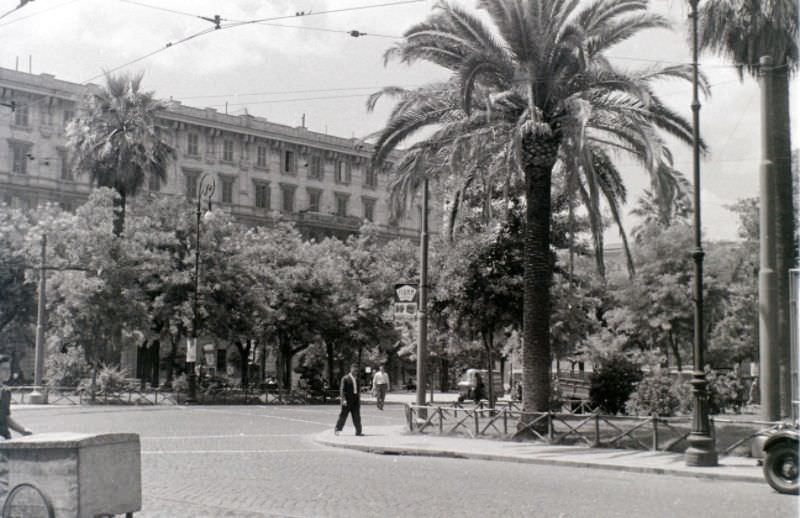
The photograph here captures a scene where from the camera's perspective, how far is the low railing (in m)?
19.4

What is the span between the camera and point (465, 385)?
5247cm

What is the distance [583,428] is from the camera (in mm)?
21766

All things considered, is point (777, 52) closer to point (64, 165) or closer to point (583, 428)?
point (583, 428)

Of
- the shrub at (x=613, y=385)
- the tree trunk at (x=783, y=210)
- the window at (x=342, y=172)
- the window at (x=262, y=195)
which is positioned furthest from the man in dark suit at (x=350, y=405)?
the window at (x=342, y=172)

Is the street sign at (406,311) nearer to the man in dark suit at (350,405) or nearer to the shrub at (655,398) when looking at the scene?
the man in dark suit at (350,405)

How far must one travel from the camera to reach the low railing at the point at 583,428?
19422 millimetres

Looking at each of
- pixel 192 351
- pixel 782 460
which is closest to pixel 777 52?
pixel 782 460

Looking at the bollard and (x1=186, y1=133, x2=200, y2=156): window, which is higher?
(x1=186, y1=133, x2=200, y2=156): window

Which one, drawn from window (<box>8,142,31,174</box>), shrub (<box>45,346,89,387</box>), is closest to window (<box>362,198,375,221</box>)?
window (<box>8,142,31,174</box>)

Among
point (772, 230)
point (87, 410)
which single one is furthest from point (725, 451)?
point (87, 410)

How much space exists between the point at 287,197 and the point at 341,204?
19.9 ft

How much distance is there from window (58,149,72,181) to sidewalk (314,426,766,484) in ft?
159

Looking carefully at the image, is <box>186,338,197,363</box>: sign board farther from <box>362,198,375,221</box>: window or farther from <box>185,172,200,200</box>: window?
<box>362,198,375,221</box>: window

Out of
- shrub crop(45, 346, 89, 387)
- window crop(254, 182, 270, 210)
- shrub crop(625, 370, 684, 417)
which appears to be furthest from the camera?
window crop(254, 182, 270, 210)
